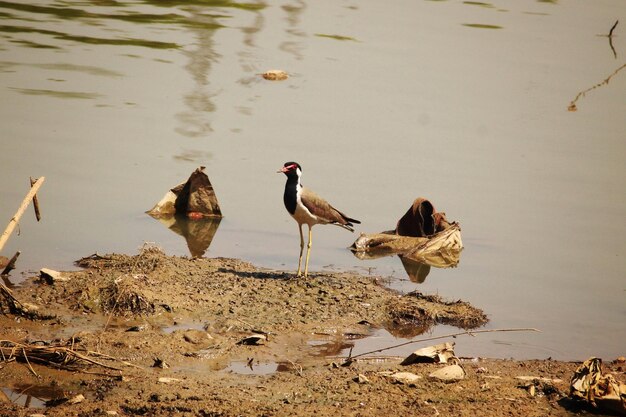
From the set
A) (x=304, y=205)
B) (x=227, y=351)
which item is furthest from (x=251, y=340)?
(x=304, y=205)

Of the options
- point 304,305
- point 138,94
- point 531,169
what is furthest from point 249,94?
point 304,305

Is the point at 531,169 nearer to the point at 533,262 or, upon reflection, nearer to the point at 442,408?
the point at 533,262

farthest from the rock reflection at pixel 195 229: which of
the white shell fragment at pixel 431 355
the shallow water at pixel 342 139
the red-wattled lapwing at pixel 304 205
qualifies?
the white shell fragment at pixel 431 355

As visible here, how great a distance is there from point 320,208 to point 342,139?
387 cm

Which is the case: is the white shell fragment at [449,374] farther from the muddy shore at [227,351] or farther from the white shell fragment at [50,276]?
the white shell fragment at [50,276]

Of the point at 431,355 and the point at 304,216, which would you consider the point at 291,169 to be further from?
the point at 431,355

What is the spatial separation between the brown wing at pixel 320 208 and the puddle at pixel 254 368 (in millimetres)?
2842

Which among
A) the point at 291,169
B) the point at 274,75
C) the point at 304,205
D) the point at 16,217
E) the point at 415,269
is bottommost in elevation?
the point at 415,269

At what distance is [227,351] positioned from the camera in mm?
7039

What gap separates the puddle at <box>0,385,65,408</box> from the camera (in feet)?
19.8

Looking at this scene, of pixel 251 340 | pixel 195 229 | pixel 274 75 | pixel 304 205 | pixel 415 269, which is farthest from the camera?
pixel 274 75

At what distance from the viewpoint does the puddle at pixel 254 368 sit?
6.76 meters

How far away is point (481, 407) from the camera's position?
6.36 m

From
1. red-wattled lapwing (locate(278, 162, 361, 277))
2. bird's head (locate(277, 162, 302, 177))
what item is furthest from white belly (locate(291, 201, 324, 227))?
bird's head (locate(277, 162, 302, 177))
